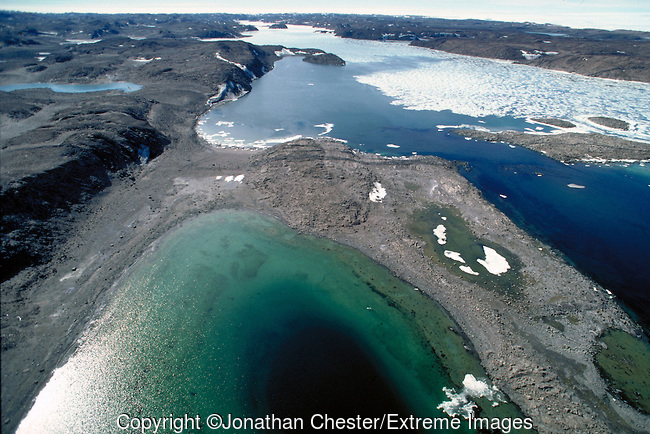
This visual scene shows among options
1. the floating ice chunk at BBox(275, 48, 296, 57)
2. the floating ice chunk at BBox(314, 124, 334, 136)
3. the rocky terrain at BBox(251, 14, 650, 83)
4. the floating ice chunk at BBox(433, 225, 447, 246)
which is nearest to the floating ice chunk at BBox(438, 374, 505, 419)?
the floating ice chunk at BBox(433, 225, 447, 246)

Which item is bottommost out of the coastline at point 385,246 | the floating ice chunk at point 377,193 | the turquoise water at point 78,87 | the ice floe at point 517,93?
the coastline at point 385,246

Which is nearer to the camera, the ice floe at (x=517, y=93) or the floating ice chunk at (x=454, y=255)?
the floating ice chunk at (x=454, y=255)

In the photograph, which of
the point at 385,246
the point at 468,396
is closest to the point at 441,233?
the point at 385,246

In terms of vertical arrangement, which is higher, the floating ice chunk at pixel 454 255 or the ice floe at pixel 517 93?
the ice floe at pixel 517 93

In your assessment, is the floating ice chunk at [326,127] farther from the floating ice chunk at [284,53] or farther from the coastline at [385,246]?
the floating ice chunk at [284,53]

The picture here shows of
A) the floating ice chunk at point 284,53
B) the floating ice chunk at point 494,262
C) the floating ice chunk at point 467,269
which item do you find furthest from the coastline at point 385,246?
the floating ice chunk at point 284,53

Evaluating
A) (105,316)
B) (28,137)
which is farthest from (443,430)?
(28,137)

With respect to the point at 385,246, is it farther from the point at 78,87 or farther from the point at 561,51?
the point at 561,51
